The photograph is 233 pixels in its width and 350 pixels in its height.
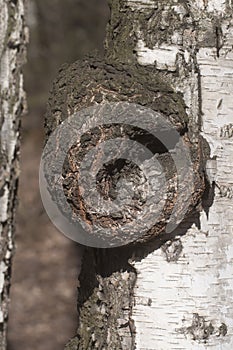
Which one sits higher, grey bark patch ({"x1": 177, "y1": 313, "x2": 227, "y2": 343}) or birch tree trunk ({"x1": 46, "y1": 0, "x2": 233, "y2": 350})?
birch tree trunk ({"x1": 46, "y1": 0, "x2": 233, "y2": 350})

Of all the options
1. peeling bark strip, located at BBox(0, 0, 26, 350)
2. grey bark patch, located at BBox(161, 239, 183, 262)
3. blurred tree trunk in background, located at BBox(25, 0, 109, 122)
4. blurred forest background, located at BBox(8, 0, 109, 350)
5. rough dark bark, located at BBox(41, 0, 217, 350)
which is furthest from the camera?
blurred tree trunk in background, located at BBox(25, 0, 109, 122)

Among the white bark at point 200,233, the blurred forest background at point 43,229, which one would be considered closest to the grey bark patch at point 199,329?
the white bark at point 200,233

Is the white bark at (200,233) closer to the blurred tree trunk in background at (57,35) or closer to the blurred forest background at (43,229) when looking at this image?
the blurred forest background at (43,229)

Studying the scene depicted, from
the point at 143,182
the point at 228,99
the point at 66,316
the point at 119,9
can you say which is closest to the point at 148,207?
the point at 143,182

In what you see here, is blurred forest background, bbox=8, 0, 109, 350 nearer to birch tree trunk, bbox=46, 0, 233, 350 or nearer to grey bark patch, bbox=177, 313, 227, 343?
birch tree trunk, bbox=46, 0, 233, 350

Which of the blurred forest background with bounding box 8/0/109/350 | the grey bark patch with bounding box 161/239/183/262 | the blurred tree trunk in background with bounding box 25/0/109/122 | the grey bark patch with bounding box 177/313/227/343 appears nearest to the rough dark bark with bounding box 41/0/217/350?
the grey bark patch with bounding box 161/239/183/262

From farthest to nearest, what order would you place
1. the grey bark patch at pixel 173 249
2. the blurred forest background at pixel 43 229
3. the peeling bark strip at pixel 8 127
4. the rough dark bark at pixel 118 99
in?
the blurred forest background at pixel 43 229
the peeling bark strip at pixel 8 127
the grey bark patch at pixel 173 249
the rough dark bark at pixel 118 99

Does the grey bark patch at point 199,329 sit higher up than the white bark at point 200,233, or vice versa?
the white bark at point 200,233
